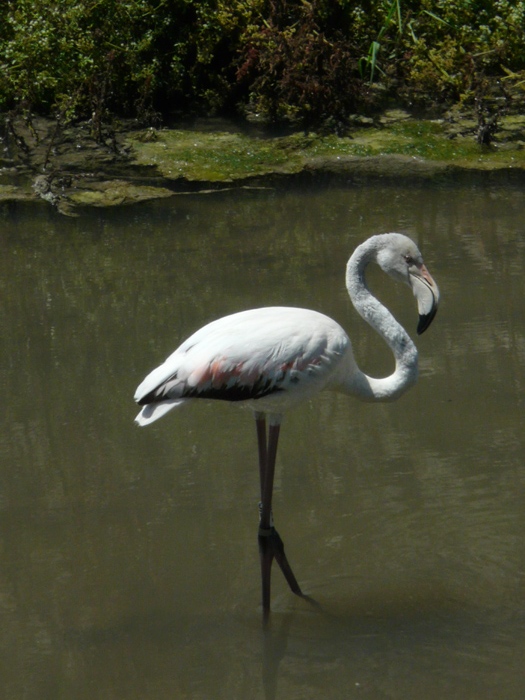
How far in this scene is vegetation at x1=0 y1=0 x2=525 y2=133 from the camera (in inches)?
378

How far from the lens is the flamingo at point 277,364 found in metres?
3.67

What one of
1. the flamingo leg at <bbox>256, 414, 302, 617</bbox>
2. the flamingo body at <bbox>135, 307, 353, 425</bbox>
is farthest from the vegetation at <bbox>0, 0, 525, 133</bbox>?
the flamingo leg at <bbox>256, 414, 302, 617</bbox>

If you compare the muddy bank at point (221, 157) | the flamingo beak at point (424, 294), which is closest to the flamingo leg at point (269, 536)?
the flamingo beak at point (424, 294)

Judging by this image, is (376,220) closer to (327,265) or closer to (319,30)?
(327,265)

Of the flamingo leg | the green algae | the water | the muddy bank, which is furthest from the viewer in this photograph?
the green algae

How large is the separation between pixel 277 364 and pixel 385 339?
501 mm

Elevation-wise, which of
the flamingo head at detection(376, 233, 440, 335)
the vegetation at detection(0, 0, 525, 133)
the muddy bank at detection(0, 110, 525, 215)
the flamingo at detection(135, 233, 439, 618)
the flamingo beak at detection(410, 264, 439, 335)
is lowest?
the flamingo at detection(135, 233, 439, 618)

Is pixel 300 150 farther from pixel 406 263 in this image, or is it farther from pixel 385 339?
pixel 385 339

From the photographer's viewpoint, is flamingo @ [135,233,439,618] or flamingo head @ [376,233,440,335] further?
flamingo head @ [376,233,440,335]

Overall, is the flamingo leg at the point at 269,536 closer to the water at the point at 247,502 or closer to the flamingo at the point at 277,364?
the flamingo at the point at 277,364

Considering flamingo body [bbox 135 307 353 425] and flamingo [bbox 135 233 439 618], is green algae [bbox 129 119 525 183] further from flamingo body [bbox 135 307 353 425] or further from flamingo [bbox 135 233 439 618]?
flamingo body [bbox 135 307 353 425]

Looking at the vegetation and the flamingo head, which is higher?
the vegetation

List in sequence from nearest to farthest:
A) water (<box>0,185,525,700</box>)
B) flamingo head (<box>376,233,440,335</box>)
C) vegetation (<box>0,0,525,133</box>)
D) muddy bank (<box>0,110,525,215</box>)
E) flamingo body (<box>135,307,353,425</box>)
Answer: water (<box>0,185,525,700</box>), flamingo body (<box>135,307,353,425</box>), flamingo head (<box>376,233,440,335</box>), muddy bank (<box>0,110,525,215</box>), vegetation (<box>0,0,525,133</box>)

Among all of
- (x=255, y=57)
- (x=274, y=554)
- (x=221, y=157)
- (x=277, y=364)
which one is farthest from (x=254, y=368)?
(x=255, y=57)
